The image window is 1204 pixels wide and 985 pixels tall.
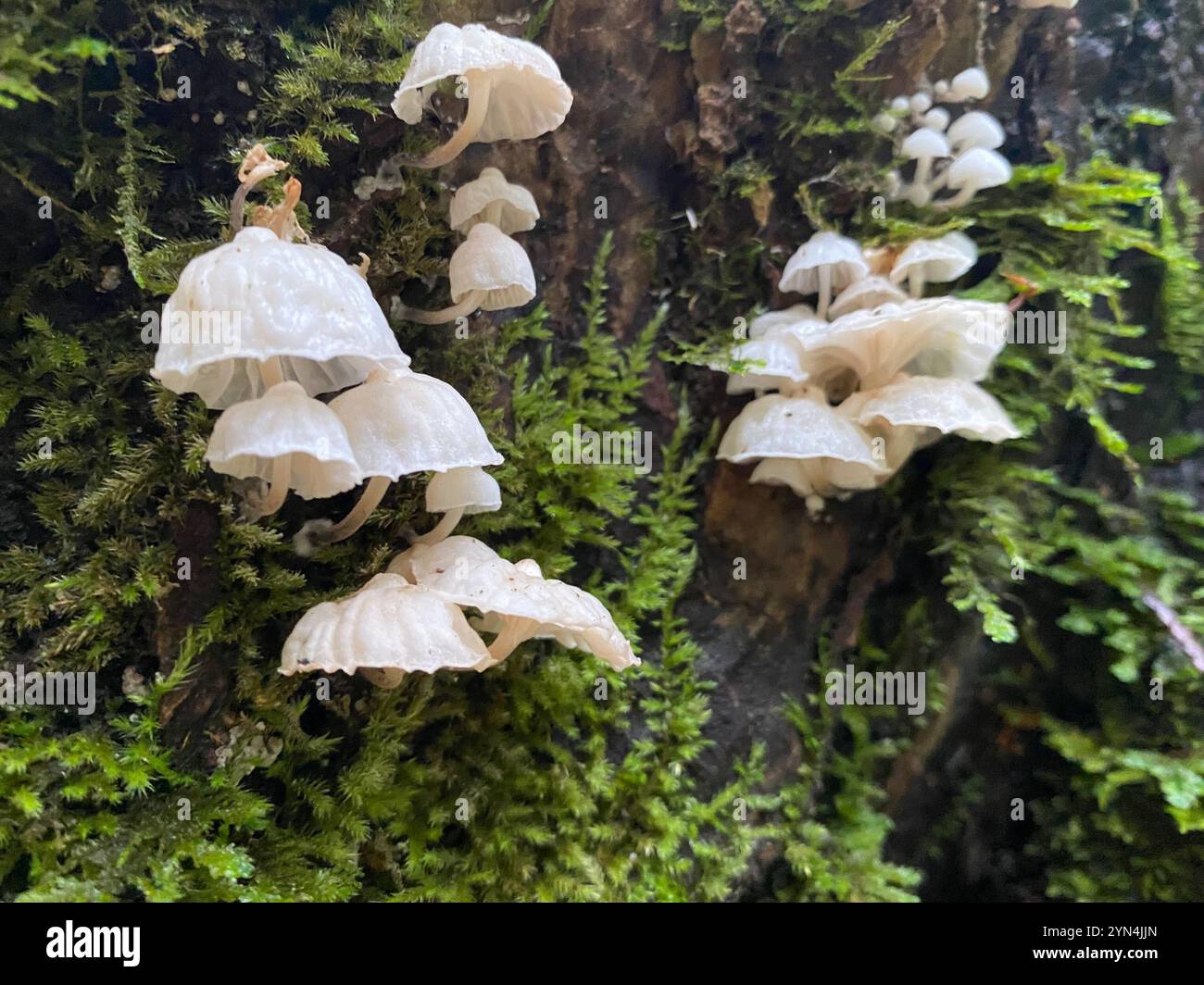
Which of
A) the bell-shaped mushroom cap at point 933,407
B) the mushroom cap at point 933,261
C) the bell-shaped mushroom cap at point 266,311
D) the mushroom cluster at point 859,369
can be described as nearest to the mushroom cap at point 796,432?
the mushroom cluster at point 859,369

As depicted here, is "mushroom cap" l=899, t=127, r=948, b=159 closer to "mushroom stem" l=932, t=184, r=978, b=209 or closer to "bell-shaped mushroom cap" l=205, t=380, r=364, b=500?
"mushroom stem" l=932, t=184, r=978, b=209

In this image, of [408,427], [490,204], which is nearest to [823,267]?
[490,204]

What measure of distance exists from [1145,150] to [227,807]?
4.29 meters

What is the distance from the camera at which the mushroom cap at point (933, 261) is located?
2537 millimetres

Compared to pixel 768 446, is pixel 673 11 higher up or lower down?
higher up

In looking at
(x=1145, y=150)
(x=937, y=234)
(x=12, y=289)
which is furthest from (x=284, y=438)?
(x=1145, y=150)

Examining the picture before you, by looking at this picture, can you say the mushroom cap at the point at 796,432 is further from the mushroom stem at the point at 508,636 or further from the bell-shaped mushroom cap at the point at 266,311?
the bell-shaped mushroom cap at the point at 266,311

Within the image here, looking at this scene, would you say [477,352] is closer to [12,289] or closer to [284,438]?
A: [284,438]

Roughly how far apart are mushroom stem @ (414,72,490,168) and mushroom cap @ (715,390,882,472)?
4.09 feet

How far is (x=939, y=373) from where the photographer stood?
2703mm

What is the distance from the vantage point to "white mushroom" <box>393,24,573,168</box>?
172cm

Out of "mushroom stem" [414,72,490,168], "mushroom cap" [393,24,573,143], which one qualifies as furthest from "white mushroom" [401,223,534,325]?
"mushroom cap" [393,24,573,143]

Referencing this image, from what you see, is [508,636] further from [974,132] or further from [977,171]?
[974,132]
